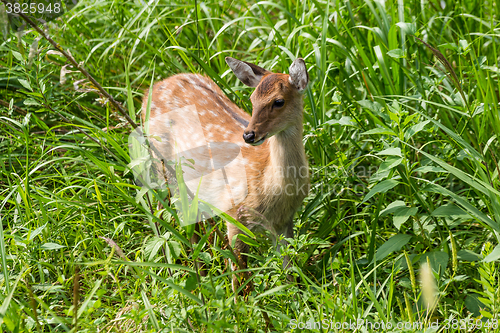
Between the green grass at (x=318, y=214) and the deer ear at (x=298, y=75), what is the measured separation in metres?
0.21

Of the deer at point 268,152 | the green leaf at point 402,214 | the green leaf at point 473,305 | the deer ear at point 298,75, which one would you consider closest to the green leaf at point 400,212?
the green leaf at point 402,214

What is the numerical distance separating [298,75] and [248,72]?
413mm

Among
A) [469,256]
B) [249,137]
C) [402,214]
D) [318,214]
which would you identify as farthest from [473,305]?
[249,137]

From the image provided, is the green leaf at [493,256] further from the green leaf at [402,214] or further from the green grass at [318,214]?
the green leaf at [402,214]

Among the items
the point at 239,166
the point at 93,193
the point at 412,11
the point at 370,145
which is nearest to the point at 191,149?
the point at 239,166

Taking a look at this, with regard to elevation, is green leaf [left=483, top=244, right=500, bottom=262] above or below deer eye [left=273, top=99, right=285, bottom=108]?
below

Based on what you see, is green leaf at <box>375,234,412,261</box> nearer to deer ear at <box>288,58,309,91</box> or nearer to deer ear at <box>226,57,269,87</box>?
deer ear at <box>288,58,309,91</box>

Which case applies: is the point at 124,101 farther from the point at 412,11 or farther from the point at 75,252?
the point at 412,11

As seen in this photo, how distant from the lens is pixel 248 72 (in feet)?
10.7

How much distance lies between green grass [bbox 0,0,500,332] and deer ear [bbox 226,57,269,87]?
0.27m

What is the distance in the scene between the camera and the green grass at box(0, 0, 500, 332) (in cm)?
215

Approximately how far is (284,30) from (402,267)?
114 inches

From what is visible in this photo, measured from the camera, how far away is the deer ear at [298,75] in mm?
2963

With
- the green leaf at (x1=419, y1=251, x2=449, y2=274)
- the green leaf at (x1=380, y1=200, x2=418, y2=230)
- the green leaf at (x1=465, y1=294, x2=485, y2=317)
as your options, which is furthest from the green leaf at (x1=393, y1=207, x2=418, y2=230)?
the green leaf at (x1=465, y1=294, x2=485, y2=317)
